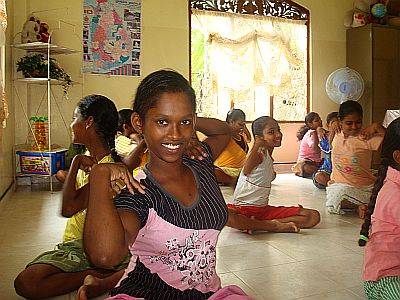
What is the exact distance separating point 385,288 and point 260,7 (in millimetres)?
4911

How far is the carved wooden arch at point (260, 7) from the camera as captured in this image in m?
5.51

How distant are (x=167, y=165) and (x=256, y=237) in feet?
5.23

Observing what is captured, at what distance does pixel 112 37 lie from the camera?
5191mm

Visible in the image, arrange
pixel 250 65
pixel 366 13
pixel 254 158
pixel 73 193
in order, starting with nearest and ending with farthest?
1. pixel 73 193
2. pixel 254 158
3. pixel 250 65
4. pixel 366 13

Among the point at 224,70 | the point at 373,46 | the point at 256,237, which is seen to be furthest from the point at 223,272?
the point at 373,46

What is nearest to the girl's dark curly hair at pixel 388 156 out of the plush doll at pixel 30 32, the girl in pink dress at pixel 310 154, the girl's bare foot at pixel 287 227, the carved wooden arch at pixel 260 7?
the girl's bare foot at pixel 287 227

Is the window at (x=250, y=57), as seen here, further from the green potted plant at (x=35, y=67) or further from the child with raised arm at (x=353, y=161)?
the child with raised arm at (x=353, y=161)

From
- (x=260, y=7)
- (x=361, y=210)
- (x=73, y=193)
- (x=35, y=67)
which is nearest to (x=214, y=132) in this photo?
(x=73, y=193)

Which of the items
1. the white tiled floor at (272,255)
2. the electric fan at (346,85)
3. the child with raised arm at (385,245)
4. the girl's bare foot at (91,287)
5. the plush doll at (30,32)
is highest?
the plush doll at (30,32)

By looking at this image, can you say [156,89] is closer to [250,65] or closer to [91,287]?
[91,287]

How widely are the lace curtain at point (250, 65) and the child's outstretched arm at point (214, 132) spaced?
4.06 metres

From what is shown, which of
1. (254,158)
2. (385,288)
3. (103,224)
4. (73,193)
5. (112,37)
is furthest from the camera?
(112,37)

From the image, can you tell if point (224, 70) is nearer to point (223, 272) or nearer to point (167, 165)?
point (223, 272)

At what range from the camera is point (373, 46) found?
573 centimetres
